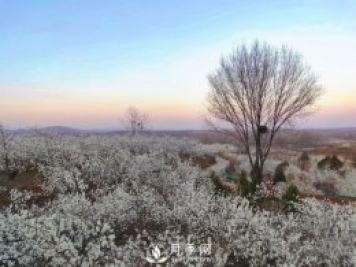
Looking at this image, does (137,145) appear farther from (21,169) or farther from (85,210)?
(85,210)

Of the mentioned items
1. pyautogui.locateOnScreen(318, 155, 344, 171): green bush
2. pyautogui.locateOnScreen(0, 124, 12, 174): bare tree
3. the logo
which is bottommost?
pyautogui.locateOnScreen(318, 155, 344, 171): green bush

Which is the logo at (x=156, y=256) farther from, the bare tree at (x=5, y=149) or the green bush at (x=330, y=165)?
the green bush at (x=330, y=165)

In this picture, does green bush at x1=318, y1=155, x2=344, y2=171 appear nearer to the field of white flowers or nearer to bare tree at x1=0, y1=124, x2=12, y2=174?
bare tree at x1=0, y1=124, x2=12, y2=174

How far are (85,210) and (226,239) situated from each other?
373cm

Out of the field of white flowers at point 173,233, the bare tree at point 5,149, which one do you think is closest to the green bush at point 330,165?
the bare tree at point 5,149

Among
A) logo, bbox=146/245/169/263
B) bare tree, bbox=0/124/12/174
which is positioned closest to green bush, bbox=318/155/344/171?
bare tree, bbox=0/124/12/174

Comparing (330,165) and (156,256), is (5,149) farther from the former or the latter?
(330,165)

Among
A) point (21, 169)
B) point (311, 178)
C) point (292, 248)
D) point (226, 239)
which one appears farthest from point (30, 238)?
point (311, 178)

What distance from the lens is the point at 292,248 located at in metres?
8.95

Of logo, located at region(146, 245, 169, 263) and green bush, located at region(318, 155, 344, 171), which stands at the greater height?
logo, located at region(146, 245, 169, 263)

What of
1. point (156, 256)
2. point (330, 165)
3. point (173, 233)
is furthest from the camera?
point (330, 165)

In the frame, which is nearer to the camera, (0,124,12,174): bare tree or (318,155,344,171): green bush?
(0,124,12,174): bare tree

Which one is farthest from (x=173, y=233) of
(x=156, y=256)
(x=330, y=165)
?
(x=330, y=165)

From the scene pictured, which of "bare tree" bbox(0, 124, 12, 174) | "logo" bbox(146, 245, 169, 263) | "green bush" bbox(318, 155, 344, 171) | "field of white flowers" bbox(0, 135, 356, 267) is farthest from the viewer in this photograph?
"green bush" bbox(318, 155, 344, 171)
